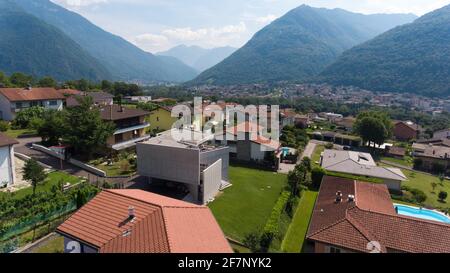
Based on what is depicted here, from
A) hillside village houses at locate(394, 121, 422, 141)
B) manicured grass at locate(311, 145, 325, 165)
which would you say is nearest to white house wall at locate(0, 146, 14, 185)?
manicured grass at locate(311, 145, 325, 165)

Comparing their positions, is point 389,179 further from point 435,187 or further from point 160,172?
point 160,172

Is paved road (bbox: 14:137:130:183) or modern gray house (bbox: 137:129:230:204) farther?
paved road (bbox: 14:137:130:183)

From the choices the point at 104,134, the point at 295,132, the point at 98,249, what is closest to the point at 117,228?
the point at 98,249

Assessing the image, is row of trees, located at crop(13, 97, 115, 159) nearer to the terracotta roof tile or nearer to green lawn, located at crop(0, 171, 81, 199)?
the terracotta roof tile

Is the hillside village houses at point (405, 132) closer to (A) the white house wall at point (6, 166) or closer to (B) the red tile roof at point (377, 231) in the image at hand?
(B) the red tile roof at point (377, 231)

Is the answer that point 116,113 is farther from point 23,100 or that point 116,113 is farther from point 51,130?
point 23,100
